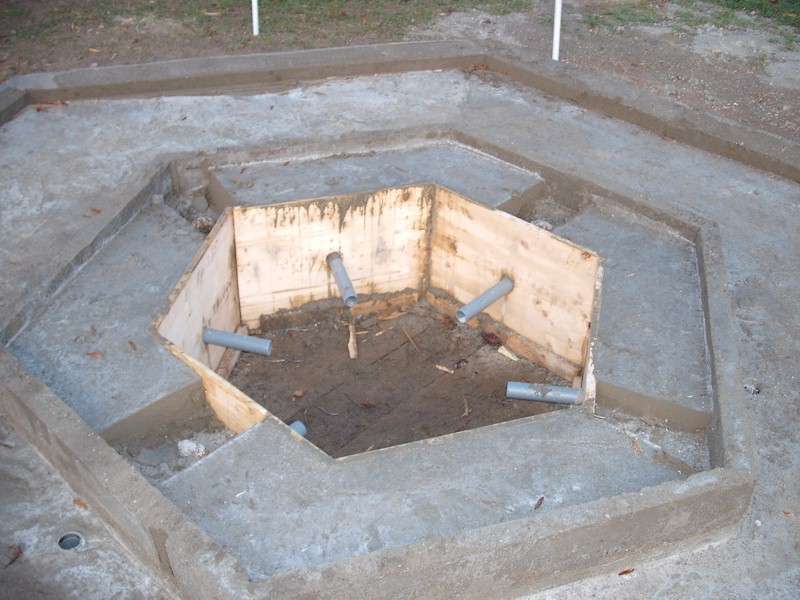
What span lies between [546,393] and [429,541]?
1856 millimetres

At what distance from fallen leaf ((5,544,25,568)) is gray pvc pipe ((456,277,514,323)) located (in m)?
3.13

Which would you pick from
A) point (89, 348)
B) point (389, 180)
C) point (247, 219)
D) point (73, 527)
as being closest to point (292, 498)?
point (73, 527)

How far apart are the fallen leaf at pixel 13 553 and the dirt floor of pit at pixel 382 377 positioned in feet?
8.32

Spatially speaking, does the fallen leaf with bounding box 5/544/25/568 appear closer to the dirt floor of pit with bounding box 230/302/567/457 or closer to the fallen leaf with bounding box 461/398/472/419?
the dirt floor of pit with bounding box 230/302/567/457

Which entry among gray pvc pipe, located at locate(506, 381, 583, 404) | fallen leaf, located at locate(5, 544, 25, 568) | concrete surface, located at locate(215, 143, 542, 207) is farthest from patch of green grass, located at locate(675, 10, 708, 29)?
fallen leaf, located at locate(5, 544, 25, 568)

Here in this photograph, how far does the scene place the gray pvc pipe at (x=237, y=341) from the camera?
5.94m

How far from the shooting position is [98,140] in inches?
277

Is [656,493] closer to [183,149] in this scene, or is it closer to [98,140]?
[183,149]

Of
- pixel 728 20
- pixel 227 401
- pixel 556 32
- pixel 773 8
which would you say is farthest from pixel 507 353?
pixel 773 8

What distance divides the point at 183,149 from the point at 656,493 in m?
4.44

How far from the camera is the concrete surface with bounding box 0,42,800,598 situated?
445 centimetres

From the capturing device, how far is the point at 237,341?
596 cm

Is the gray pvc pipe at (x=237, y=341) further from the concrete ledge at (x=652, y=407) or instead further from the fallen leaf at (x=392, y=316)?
the concrete ledge at (x=652, y=407)

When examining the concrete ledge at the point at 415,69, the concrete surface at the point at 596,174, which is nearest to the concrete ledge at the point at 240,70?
the concrete ledge at the point at 415,69
